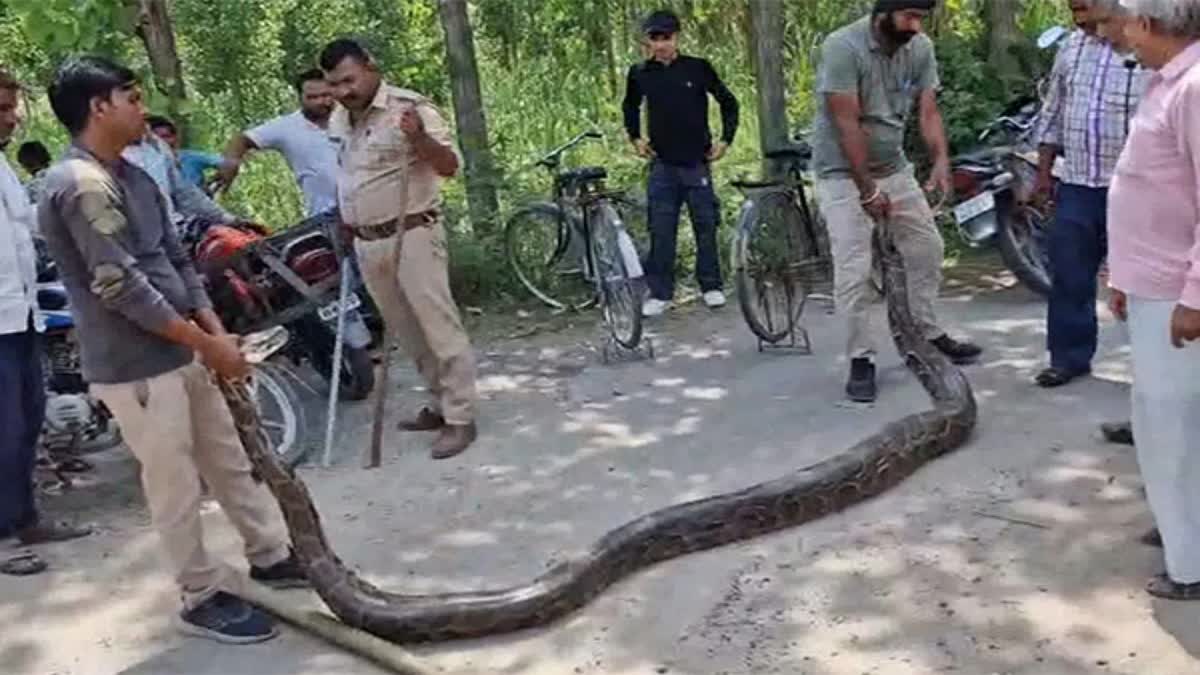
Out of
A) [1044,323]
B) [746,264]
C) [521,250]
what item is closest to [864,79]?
[746,264]

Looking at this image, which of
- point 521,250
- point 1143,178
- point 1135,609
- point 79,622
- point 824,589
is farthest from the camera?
point 521,250

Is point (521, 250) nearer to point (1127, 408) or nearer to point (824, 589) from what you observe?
point (1127, 408)

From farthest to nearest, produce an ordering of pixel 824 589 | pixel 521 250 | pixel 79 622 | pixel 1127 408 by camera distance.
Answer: pixel 521 250 < pixel 1127 408 < pixel 79 622 < pixel 824 589

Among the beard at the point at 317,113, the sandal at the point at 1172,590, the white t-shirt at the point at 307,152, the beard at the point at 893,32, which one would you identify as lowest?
the sandal at the point at 1172,590

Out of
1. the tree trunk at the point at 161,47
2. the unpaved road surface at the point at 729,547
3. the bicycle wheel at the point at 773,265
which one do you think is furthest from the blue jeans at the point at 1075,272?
the tree trunk at the point at 161,47

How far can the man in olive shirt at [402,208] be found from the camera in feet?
20.3

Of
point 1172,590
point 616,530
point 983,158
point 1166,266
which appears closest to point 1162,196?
point 1166,266

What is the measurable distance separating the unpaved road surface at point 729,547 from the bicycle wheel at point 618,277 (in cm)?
32

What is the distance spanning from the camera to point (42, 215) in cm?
432

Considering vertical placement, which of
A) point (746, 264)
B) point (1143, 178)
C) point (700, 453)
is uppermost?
point (1143, 178)

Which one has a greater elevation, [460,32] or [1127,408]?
[460,32]

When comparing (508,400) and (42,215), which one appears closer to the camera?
(42,215)

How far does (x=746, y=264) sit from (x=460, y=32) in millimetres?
3016

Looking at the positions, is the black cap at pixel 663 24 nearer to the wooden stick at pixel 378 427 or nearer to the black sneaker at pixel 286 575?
the wooden stick at pixel 378 427
